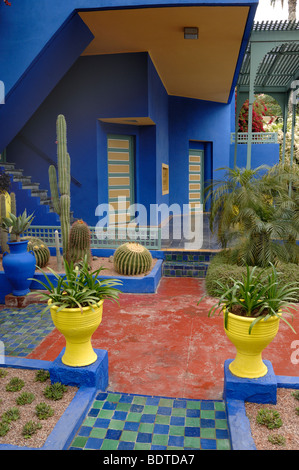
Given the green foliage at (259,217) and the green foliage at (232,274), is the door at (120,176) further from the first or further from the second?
the green foliage at (232,274)

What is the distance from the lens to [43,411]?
2959mm

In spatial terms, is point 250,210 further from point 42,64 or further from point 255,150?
point 255,150

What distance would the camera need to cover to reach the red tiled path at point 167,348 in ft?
12.1

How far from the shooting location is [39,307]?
596 centimetres

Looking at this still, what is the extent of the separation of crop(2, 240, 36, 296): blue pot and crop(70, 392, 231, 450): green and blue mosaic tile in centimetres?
317

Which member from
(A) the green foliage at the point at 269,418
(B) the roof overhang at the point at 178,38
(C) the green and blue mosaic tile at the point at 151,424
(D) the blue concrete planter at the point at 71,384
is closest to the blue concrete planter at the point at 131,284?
(D) the blue concrete planter at the point at 71,384

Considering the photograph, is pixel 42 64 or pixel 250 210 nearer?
pixel 250 210

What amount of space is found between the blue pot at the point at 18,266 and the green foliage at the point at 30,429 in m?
3.39

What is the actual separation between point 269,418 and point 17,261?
4.40m

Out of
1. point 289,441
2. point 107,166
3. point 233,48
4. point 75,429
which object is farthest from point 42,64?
point 289,441

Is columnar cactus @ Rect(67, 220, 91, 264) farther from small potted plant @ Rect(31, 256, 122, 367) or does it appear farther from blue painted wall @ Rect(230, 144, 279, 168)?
blue painted wall @ Rect(230, 144, 279, 168)

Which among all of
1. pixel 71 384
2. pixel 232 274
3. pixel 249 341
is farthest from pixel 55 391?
pixel 232 274

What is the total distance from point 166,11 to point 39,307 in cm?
562

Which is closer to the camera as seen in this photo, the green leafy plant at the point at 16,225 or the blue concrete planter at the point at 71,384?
the blue concrete planter at the point at 71,384
